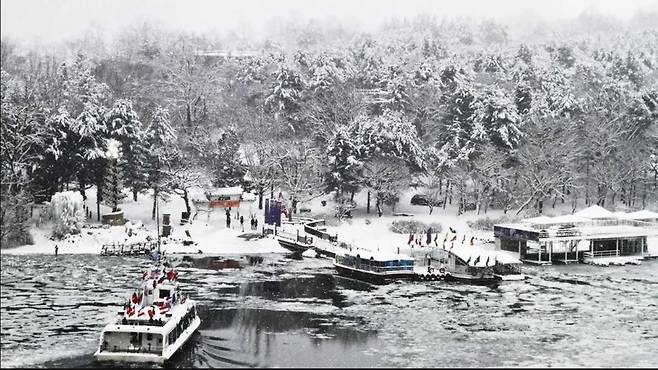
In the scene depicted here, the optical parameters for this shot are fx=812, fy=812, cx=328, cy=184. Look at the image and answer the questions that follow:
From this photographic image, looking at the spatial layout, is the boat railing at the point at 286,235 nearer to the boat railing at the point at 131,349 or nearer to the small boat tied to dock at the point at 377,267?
the small boat tied to dock at the point at 377,267

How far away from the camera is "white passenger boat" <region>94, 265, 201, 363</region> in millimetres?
22625

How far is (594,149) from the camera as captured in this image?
57312mm

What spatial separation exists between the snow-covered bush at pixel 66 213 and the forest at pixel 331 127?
1102 millimetres

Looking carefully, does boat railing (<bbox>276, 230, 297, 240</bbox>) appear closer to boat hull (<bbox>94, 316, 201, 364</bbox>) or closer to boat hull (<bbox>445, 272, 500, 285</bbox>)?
boat hull (<bbox>445, 272, 500, 285</bbox>)

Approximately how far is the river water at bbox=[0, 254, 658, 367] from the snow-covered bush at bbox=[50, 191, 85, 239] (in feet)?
4.56

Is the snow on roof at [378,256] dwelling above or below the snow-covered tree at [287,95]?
below

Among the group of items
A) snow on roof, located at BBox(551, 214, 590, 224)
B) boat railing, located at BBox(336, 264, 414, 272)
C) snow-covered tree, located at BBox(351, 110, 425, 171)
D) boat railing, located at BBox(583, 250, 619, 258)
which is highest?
snow-covered tree, located at BBox(351, 110, 425, 171)

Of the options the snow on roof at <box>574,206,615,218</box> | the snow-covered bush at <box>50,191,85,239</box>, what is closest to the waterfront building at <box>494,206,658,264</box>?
the snow on roof at <box>574,206,615,218</box>

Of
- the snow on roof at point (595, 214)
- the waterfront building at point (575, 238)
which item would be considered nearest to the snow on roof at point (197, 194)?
the waterfront building at point (575, 238)

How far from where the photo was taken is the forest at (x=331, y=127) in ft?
160

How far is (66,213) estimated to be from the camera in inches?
1480

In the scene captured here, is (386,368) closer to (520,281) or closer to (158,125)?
(520,281)

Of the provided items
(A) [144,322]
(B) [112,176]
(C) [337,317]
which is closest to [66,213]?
(B) [112,176]

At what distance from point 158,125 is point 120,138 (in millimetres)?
3719
